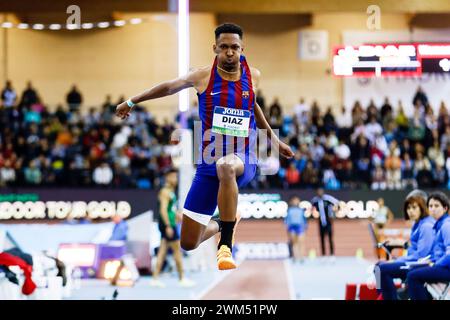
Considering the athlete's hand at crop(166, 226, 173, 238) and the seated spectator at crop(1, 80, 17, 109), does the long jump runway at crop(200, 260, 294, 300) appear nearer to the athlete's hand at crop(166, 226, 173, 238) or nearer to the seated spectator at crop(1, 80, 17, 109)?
the athlete's hand at crop(166, 226, 173, 238)

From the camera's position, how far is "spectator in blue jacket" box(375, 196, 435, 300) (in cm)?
725

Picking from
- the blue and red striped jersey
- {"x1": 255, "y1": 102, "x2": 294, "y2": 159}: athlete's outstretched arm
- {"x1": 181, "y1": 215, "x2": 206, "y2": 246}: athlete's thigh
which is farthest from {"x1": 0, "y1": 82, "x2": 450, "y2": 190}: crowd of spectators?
the blue and red striped jersey

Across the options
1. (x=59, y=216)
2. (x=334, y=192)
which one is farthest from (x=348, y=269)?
(x=59, y=216)

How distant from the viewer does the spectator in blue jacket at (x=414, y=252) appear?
7254mm

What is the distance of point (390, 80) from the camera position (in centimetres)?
2400

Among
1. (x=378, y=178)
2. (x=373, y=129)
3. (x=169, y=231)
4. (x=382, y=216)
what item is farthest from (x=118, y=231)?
(x=373, y=129)

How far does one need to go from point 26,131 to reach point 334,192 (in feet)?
27.5

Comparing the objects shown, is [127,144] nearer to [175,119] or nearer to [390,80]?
[175,119]

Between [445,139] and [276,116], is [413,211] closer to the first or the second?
[445,139]

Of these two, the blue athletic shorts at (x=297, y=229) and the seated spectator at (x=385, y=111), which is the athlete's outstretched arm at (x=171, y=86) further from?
the seated spectator at (x=385, y=111)

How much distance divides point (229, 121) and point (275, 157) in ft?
→ 38.3

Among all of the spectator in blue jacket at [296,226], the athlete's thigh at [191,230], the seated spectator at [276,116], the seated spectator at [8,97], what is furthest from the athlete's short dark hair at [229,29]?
the seated spectator at [8,97]

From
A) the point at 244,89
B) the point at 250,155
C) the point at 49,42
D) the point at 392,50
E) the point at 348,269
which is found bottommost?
the point at 348,269

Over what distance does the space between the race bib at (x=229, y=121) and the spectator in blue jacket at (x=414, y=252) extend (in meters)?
2.62
